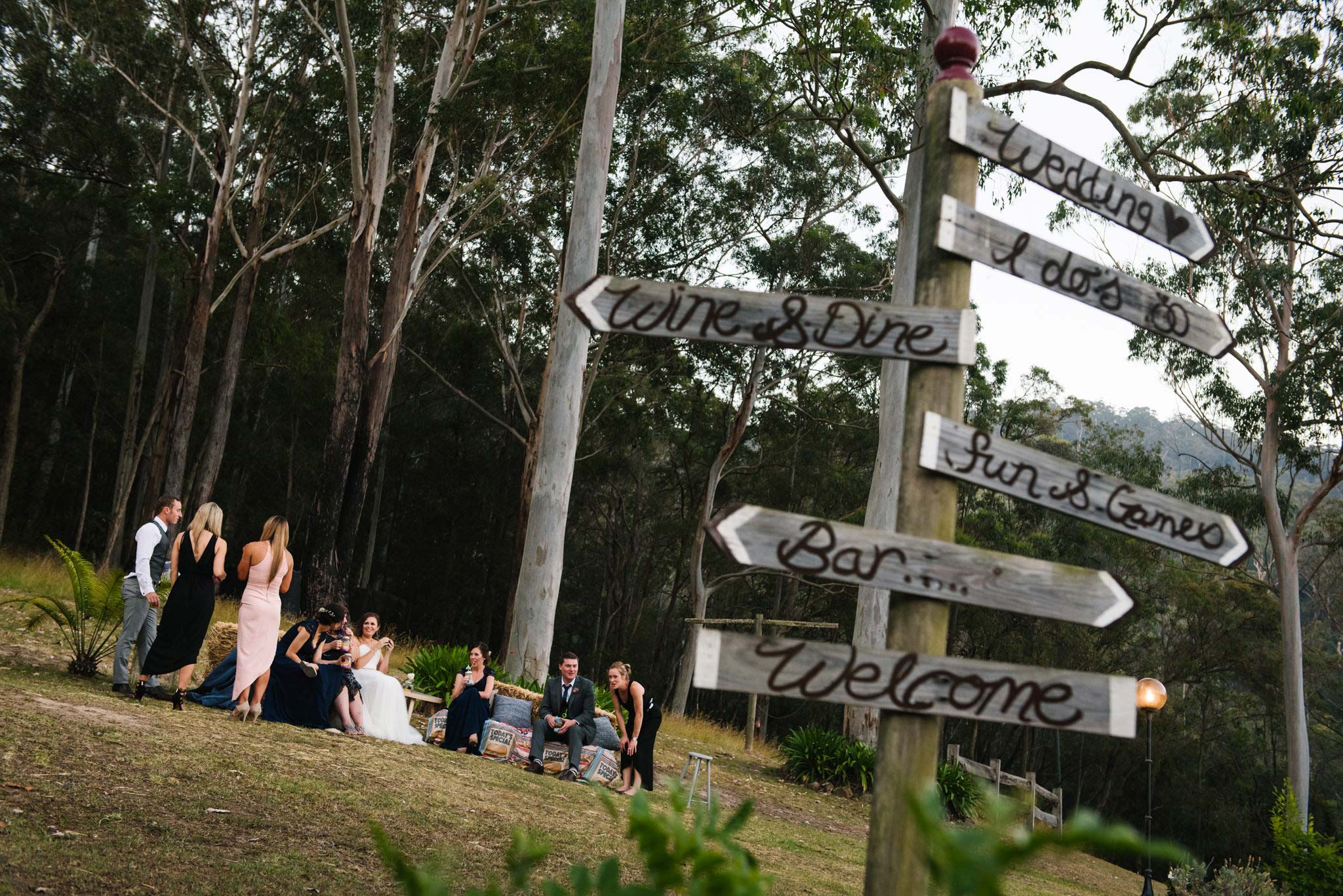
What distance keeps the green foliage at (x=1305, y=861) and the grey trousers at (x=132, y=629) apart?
37.7ft

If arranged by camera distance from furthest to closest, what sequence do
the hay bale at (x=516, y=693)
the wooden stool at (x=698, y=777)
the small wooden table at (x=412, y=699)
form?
the hay bale at (x=516, y=693) < the small wooden table at (x=412, y=699) < the wooden stool at (x=698, y=777)

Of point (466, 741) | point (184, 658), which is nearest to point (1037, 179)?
point (184, 658)

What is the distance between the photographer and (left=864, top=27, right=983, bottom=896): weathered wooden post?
2.90m

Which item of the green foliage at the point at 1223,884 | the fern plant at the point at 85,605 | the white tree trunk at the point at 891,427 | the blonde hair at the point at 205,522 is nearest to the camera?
the blonde hair at the point at 205,522

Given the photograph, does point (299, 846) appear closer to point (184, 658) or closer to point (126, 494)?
point (184, 658)

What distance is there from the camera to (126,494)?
955 inches

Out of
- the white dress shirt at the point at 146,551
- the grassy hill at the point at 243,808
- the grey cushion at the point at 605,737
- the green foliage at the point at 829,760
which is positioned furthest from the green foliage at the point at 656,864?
the green foliage at the point at 829,760

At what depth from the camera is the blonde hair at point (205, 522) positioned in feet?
26.3

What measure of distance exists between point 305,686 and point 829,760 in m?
8.04

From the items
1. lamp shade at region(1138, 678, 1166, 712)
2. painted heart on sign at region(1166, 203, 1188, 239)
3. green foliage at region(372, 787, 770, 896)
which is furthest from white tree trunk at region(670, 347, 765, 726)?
green foliage at region(372, 787, 770, 896)

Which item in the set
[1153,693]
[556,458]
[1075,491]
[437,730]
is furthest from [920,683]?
[556,458]

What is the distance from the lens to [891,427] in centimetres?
1475

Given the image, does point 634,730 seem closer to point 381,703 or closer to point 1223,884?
point 381,703

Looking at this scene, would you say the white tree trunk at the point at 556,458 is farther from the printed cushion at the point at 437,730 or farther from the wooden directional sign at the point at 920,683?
the wooden directional sign at the point at 920,683
